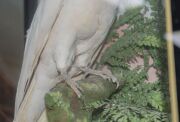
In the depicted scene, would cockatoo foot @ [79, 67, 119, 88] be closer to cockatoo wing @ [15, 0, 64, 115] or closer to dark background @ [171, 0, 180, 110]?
cockatoo wing @ [15, 0, 64, 115]

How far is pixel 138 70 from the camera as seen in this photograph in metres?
0.88

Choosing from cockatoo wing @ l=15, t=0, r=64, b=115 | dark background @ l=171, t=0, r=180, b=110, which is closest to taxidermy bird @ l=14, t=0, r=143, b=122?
cockatoo wing @ l=15, t=0, r=64, b=115

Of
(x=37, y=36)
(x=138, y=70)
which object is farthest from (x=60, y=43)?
(x=138, y=70)

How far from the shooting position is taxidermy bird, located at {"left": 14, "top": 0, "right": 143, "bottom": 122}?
82 centimetres

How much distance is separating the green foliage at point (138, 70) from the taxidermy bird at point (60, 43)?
0.11 feet

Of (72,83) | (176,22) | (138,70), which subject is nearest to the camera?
(176,22)

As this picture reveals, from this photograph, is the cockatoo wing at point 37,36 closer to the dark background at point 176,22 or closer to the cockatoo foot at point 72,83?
the cockatoo foot at point 72,83

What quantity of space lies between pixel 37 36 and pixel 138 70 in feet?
0.71

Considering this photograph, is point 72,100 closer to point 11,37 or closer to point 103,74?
point 103,74

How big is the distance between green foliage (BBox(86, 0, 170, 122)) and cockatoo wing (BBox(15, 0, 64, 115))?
5.2 inches

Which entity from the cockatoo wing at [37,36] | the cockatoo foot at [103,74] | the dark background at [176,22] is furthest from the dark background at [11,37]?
the dark background at [176,22]

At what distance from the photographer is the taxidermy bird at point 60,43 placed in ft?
2.70

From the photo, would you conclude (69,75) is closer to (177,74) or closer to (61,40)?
(61,40)

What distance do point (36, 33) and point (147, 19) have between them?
0.22 m
